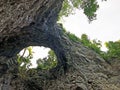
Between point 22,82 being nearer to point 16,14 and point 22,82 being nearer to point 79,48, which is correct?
point 79,48

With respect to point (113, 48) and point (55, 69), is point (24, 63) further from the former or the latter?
point (113, 48)

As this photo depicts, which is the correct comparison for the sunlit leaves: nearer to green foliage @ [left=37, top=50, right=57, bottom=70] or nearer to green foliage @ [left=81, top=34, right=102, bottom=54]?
green foliage @ [left=81, top=34, right=102, bottom=54]

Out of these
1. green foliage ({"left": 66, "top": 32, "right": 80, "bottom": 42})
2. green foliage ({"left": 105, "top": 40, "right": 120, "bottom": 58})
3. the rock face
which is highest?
green foliage ({"left": 66, "top": 32, "right": 80, "bottom": 42})

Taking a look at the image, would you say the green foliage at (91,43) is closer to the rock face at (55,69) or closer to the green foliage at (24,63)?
the rock face at (55,69)

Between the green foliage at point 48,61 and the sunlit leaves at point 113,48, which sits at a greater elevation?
the sunlit leaves at point 113,48

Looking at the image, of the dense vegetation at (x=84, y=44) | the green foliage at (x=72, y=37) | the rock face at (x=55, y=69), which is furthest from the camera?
the green foliage at (x=72, y=37)

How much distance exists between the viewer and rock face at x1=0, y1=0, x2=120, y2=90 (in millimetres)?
13172

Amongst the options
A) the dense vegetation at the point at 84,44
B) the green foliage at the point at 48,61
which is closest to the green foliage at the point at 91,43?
the dense vegetation at the point at 84,44

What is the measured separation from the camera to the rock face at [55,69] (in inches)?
519

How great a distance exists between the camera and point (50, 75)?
1562 centimetres

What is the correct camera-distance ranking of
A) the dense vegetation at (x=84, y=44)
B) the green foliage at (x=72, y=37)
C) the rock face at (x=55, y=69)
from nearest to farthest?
the rock face at (x=55, y=69)
the dense vegetation at (x=84, y=44)
the green foliage at (x=72, y=37)

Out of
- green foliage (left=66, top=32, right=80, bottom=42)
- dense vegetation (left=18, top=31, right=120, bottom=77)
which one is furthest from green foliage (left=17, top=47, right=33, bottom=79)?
green foliage (left=66, top=32, right=80, bottom=42)

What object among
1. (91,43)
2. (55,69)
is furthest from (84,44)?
(55,69)

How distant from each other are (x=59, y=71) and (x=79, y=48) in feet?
10.1
